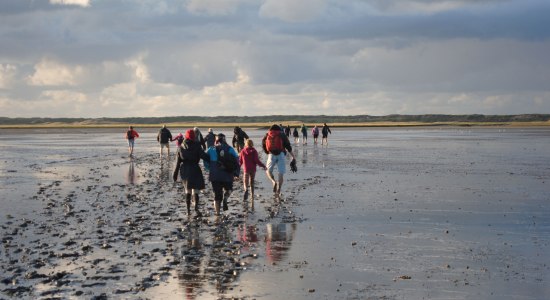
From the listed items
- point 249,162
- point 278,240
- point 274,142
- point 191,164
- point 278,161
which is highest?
point 274,142

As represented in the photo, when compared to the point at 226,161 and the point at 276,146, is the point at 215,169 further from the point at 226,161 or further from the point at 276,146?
the point at 276,146

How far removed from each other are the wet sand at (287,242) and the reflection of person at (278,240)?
23mm

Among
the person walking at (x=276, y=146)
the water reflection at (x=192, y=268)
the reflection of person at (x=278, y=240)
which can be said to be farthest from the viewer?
the person walking at (x=276, y=146)

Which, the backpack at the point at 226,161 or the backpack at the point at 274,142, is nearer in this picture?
the backpack at the point at 226,161

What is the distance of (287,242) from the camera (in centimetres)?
1269

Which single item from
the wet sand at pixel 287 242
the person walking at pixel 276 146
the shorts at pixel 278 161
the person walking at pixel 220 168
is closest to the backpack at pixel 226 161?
the person walking at pixel 220 168

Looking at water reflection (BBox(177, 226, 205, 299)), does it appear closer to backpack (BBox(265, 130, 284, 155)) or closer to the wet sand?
the wet sand

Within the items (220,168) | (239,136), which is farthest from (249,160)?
(239,136)

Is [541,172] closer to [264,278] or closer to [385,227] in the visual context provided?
[385,227]

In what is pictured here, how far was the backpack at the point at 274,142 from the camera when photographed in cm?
1917

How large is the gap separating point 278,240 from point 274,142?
668 cm

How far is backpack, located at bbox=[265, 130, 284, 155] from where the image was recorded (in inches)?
755

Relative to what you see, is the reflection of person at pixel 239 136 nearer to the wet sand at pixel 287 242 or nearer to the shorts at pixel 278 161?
the wet sand at pixel 287 242

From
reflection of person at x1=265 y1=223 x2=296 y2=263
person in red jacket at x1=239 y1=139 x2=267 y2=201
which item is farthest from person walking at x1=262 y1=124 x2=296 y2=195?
reflection of person at x1=265 y1=223 x2=296 y2=263
